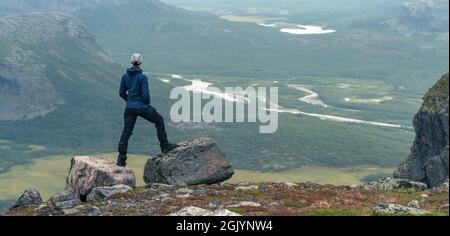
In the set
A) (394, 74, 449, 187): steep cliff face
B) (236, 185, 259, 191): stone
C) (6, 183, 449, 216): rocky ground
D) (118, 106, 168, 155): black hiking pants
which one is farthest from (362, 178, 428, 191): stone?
(394, 74, 449, 187): steep cliff face

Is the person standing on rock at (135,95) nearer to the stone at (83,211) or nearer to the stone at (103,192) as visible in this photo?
the stone at (103,192)

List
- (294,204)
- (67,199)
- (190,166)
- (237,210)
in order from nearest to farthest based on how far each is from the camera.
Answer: (237,210)
(294,204)
(67,199)
(190,166)

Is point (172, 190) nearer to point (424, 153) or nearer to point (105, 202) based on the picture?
point (105, 202)

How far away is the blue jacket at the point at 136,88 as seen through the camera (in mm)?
40438

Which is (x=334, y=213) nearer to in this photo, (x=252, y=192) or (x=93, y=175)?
(x=252, y=192)

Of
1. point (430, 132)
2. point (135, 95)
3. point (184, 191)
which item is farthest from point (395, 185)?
point (430, 132)

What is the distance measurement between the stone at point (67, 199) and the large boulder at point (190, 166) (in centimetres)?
587

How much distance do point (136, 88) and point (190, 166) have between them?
6.67 metres

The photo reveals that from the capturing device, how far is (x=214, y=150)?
45.2 metres

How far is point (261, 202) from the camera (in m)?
36.8

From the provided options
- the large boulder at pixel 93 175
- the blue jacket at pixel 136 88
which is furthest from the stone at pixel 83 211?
the blue jacket at pixel 136 88

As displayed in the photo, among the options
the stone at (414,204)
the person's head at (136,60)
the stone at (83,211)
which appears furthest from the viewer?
the person's head at (136,60)

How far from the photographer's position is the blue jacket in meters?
40.4
